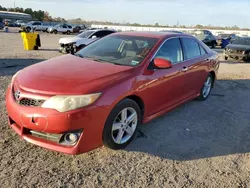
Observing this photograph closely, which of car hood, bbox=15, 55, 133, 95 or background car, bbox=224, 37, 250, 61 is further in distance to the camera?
background car, bbox=224, 37, 250, 61

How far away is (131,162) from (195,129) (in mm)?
1654

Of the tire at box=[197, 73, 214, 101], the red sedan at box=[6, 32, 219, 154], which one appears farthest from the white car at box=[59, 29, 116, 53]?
Result: the red sedan at box=[6, 32, 219, 154]

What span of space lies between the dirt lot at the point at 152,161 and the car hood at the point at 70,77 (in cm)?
90

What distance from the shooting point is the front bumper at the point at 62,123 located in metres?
2.74

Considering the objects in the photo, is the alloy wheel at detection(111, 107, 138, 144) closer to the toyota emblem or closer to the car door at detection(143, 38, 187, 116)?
the car door at detection(143, 38, 187, 116)

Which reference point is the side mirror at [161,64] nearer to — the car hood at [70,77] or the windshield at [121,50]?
the windshield at [121,50]

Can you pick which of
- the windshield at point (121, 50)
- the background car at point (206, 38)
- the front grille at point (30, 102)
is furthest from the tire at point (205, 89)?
the background car at point (206, 38)

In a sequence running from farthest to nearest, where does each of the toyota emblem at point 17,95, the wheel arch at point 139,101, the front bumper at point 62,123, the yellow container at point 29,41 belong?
the yellow container at point 29,41, the wheel arch at point 139,101, the toyota emblem at point 17,95, the front bumper at point 62,123

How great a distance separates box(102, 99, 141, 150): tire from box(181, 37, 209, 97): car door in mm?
1706

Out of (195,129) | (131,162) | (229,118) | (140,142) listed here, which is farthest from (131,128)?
(229,118)

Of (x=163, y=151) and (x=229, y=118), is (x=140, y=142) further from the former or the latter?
(x=229, y=118)

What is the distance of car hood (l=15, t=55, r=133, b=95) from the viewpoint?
9.51 ft

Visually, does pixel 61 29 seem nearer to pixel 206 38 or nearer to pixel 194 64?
pixel 206 38

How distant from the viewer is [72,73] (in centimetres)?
331
